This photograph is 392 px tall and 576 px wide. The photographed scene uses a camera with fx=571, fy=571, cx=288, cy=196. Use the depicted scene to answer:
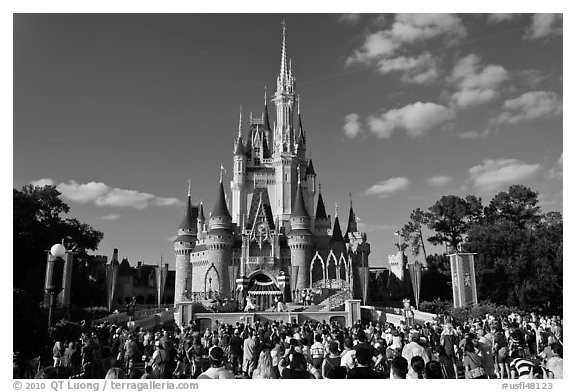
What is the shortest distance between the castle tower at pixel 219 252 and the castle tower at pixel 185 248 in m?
2.38

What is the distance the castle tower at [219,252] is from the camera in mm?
57125

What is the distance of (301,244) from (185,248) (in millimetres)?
13473

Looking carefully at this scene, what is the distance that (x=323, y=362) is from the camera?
1147 cm

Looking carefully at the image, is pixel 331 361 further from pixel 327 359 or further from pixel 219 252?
pixel 219 252

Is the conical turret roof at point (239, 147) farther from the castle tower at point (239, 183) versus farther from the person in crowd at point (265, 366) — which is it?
the person in crowd at point (265, 366)

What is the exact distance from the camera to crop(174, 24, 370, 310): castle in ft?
186

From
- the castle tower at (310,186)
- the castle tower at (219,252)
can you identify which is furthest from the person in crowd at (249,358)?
the castle tower at (310,186)

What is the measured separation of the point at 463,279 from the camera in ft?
101

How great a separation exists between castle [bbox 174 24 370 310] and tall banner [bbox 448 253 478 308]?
1631cm

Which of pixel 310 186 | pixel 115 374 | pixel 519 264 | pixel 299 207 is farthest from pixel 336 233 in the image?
pixel 115 374

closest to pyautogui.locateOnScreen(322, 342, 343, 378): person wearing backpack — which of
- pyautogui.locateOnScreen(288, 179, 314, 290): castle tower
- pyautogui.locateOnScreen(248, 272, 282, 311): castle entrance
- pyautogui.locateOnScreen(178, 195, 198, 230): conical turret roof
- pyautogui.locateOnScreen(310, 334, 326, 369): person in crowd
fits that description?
pyautogui.locateOnScreen(310, 334, 326, 369): person in crowd
